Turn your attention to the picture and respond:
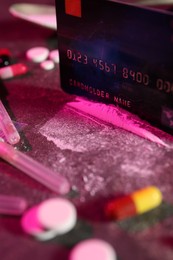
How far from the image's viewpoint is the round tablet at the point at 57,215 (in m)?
0.38

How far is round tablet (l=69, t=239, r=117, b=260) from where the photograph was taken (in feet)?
1.18

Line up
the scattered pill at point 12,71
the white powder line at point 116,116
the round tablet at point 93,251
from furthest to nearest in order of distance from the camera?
the scattered pill at point 12,71, the white powder line at point 116,116, the round tablet at point 93,251

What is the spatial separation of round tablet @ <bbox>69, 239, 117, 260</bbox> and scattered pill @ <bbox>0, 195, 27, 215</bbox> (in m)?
0.08

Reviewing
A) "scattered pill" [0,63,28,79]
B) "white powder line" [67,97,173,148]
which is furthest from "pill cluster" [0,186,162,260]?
"scattered pill" [0,63,28,79]

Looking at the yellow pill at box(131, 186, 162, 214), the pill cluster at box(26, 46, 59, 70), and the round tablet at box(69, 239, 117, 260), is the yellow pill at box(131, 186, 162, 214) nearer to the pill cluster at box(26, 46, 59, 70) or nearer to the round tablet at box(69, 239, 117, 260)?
the round tablet at box(69, 239, 117, 260)

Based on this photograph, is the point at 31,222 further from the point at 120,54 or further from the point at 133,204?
the point at 120,54

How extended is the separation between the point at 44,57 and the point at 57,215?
0.39m

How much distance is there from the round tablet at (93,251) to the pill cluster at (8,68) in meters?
0.38

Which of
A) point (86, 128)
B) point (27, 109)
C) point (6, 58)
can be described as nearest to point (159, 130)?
point (86, 128)

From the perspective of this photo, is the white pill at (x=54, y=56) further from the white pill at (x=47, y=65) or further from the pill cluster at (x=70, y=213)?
the pill cluster at (x=70, y=213)

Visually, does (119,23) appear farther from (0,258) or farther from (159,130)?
(0,258)

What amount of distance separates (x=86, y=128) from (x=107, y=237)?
185 millimetres

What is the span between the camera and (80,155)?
49cm

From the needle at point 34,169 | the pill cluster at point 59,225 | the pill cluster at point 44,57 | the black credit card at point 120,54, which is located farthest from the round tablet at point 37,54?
the pill cluster at point 59,225
